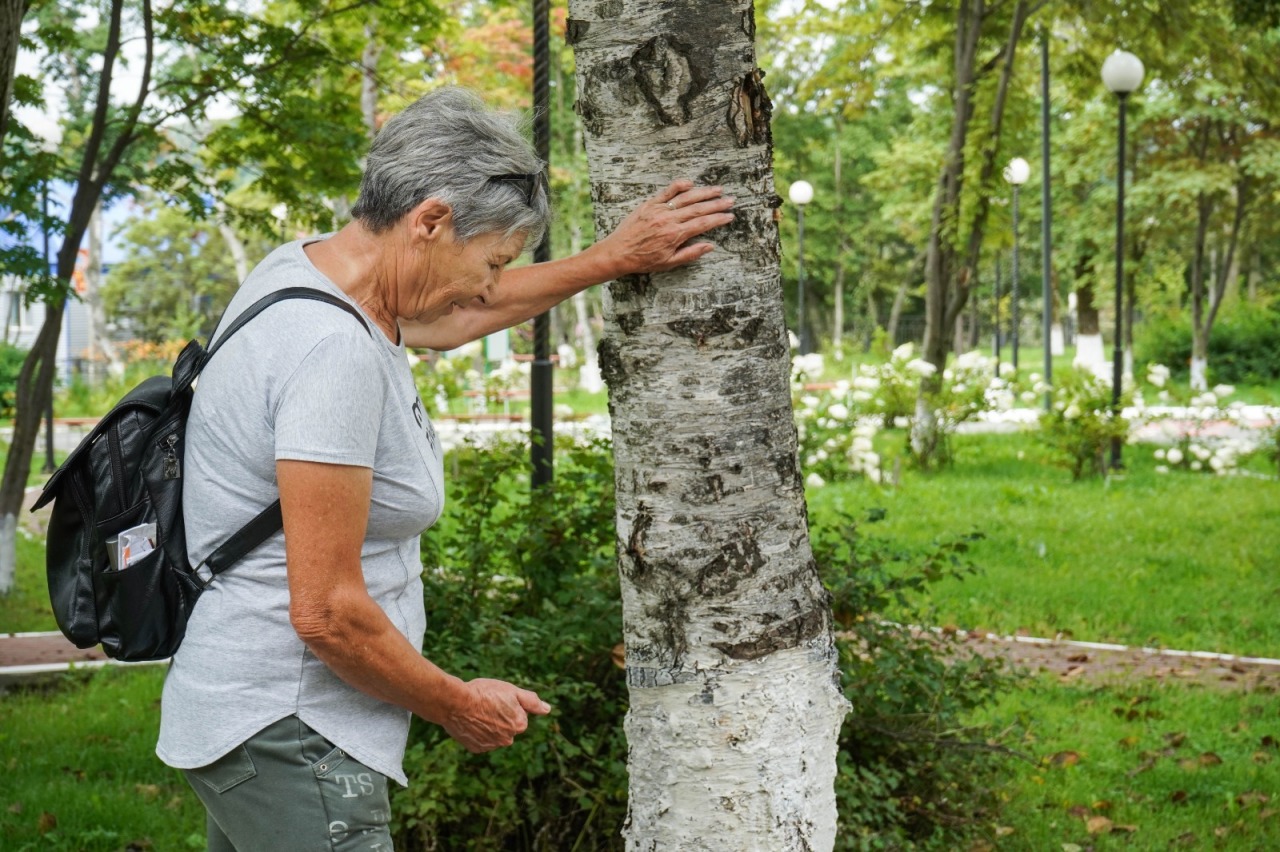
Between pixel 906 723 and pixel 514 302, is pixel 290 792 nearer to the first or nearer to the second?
pixel 514 302

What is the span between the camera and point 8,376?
76.2 feet

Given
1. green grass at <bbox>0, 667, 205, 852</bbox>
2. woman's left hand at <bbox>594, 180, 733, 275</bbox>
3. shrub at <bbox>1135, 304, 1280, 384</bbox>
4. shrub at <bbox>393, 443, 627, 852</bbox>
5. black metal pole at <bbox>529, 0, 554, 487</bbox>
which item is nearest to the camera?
A: woman's left hand at <bbox>594, 180, 733, 275</bbox>

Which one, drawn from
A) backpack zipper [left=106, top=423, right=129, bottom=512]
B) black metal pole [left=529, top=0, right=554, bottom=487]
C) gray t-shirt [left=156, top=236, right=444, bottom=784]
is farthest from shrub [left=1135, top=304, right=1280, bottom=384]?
backpack zipper [left=106, top=423, right=129, bottom=512]

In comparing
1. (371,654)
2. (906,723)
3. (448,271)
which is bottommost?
(906,723)

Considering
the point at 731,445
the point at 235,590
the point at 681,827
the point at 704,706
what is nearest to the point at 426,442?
the point at 235,590

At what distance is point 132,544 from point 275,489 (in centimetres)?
26

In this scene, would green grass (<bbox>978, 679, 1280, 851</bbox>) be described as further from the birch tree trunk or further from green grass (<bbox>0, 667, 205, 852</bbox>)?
green grass (<bbox>0, 667, 205, 852</bbox>)

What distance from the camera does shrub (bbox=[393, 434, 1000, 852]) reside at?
3768 mm

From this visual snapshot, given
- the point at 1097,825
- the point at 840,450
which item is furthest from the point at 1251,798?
the point at 840,450

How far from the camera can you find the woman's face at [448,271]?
2168 millimetres

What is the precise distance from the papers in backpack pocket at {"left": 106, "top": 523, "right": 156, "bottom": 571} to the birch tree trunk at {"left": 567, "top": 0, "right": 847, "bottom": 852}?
90 cm

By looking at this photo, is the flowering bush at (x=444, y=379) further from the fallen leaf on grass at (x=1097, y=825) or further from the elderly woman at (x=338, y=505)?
the elderly woman at (x=338, y=505)

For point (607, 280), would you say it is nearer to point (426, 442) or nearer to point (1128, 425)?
point (426, 442)

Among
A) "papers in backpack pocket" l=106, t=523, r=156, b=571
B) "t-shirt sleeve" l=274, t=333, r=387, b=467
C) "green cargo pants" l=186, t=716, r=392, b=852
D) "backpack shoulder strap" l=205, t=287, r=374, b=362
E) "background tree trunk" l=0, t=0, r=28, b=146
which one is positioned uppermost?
"background tree trunk" l=0, t=0, r=28, b=146
